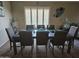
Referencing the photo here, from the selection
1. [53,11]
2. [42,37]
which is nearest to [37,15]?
[53,11]

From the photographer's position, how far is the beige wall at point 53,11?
6375 mm

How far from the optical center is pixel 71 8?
6449mm

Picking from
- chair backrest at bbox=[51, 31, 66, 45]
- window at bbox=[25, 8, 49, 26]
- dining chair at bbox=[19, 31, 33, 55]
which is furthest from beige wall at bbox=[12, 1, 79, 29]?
dining chair at bbox=[19, 31, 33, 55]

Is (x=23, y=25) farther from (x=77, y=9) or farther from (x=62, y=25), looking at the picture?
(x=77, y=9)

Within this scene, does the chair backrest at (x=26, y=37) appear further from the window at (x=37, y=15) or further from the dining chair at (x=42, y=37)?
the window at (x=37, y=15)

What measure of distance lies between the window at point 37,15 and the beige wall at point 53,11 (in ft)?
0.84

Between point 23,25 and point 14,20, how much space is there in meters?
0.63

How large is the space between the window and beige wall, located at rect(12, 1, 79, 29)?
0.84 ft

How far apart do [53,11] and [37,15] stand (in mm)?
1007

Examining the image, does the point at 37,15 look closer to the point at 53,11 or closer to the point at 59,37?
the point at 53,11

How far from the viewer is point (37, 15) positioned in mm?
6648

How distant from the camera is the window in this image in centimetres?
654

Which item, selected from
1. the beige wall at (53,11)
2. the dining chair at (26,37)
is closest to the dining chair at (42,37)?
the dining chair at (26,37)

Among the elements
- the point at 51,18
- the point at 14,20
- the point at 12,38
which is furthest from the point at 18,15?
the point at 12,38
